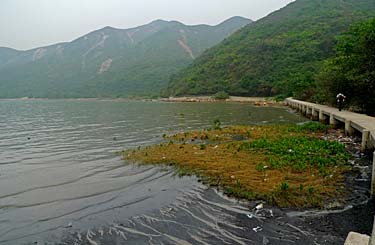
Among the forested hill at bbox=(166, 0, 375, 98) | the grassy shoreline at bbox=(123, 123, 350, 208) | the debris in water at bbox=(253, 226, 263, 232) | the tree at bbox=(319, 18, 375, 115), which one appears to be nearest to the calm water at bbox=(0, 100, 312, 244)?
the debris in water at bbox=(253, 226, 263, 232)

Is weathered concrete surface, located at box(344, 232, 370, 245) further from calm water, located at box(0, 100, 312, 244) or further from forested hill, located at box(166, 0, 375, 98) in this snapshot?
forested hill, located at box(166, 0, 375, 98)

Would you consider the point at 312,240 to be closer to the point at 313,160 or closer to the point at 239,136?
the point at 313,160

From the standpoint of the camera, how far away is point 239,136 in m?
20.3

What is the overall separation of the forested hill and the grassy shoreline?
5746 cm

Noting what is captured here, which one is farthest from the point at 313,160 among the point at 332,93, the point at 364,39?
the point at 332,93

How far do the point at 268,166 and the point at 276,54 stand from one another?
91.6 metres

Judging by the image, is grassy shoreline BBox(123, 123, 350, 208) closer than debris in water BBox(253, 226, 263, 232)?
No

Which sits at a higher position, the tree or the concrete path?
the tree

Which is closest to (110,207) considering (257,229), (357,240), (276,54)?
(257,229)

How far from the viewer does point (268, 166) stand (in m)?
11.7

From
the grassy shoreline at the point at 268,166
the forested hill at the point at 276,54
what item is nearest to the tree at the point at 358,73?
the grassy shoreline at the point at 268,166

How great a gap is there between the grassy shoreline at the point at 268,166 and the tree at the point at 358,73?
10.1m

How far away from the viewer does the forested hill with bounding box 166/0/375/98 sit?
8644 cm

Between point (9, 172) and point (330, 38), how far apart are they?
9283 centimetres
